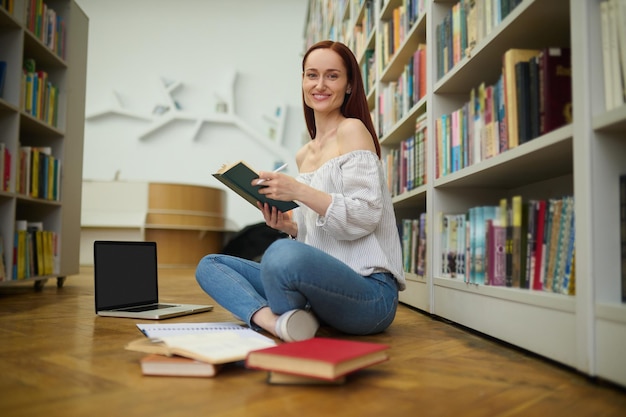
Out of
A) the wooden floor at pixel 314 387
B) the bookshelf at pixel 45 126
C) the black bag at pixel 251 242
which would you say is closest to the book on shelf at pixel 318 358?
the wooden floor at pixel 314 387

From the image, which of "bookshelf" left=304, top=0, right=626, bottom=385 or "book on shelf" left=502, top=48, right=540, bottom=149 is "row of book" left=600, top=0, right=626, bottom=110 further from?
"book on shelf" left=502, top=48, right=540, bottom=149

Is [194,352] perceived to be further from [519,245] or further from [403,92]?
[403,92]

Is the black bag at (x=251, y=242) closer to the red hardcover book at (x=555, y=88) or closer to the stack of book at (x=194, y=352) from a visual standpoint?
the stack of book at (x=194, y=352)

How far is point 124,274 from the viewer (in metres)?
1.97

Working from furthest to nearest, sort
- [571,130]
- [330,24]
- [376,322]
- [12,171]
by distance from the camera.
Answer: [330,24] < [12,171] < [376,322] < [571,130]

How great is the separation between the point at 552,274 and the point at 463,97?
2.96 ft

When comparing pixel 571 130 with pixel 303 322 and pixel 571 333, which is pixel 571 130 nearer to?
pixel 571 333

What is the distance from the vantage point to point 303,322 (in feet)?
4.25

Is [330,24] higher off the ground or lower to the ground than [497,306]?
higher

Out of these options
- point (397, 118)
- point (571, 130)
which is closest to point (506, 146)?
point (571, 130)

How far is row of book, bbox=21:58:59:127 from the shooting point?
2.66m

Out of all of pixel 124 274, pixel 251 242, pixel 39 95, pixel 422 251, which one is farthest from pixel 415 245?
pixel 251 242

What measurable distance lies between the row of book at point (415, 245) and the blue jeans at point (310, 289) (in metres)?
0.63

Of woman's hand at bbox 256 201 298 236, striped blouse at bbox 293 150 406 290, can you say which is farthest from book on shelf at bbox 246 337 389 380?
woman's hand at bbox 256 201 298 236
